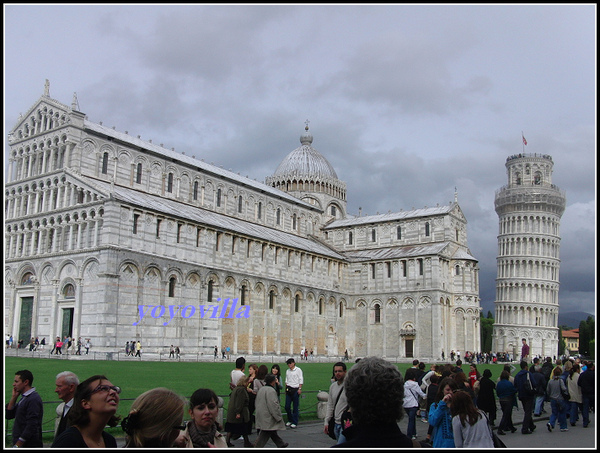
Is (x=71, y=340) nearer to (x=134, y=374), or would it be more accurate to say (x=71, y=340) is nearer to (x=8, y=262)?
(x=8, y=262)

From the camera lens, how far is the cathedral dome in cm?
7617

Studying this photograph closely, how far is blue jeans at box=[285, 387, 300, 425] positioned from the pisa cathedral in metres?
28.2

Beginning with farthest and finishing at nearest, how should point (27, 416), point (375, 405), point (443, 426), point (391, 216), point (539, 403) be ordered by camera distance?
point (391, 216) → point (539, 403) → point (443, 426) → point (27, 416) → point (375, 405)

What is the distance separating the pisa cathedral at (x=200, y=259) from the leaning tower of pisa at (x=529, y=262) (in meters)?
22.4

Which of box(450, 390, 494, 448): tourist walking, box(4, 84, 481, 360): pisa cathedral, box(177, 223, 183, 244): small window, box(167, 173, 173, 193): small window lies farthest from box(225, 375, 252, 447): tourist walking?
box(167, 173, 173, 193): small window

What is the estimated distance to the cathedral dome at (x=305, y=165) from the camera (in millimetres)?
76169

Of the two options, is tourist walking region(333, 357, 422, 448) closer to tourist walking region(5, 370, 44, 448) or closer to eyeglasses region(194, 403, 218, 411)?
eyeglasses region(194, 403, 218, 411)

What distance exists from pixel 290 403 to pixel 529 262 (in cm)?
7802

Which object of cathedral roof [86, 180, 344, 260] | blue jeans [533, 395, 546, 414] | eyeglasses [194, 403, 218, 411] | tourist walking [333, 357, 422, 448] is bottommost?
blue jeans [533, 395, 546, 414]

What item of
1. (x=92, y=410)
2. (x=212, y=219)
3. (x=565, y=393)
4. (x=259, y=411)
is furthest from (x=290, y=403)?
(x=212, y=219)

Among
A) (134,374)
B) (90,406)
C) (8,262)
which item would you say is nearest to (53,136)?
(8,262)

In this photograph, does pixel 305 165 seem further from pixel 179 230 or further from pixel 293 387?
pixel 293 387

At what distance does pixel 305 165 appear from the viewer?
252 ft

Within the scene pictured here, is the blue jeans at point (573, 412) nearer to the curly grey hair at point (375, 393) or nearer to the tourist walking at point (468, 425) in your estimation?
the tourist walking at point (468, 425)
